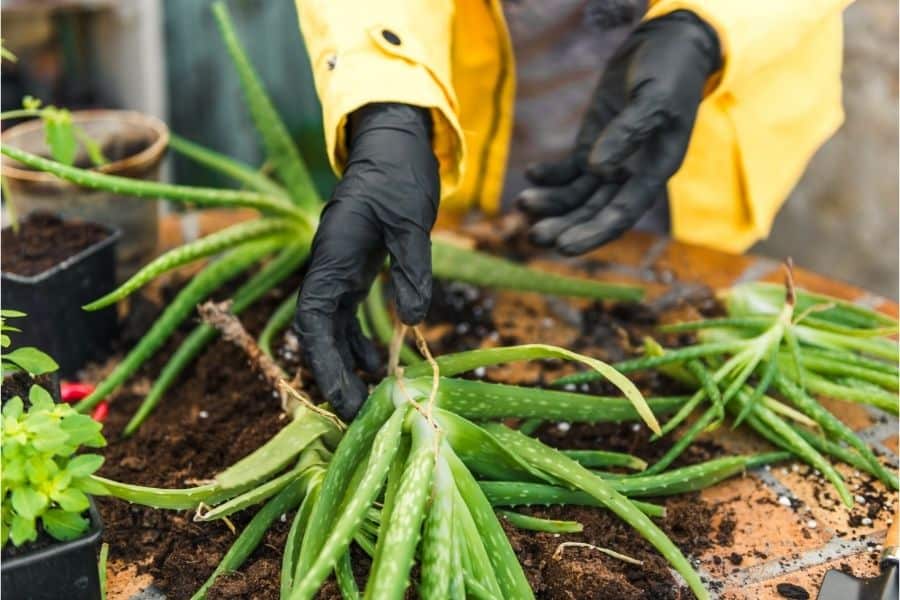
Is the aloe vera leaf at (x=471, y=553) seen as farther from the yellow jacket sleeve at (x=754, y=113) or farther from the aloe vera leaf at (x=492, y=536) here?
the yellow jacket sleeve at (x=754, y=113)

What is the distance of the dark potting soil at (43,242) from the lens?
133cm

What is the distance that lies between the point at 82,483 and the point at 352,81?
0.61m

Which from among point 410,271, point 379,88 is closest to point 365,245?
point 410,271

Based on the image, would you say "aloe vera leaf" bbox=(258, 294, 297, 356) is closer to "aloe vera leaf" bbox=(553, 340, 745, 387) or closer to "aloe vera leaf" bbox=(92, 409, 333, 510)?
"aloe vera leaf" bbox=(92, 409, 333, 510)

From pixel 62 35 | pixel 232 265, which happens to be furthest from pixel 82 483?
pixel 62 35

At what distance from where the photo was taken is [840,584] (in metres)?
1.01

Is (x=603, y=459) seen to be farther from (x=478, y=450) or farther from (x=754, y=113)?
(x=754, y=113)

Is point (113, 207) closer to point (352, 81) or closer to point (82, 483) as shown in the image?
point (352, 81)

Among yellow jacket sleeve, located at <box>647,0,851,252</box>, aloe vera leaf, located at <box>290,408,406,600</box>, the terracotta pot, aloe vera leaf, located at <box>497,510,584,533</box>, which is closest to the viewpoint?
aloe vera leaf, located at <box>290,408,406,600</box>

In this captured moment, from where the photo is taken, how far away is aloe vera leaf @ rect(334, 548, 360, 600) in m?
0.92

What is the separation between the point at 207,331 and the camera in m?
1.36

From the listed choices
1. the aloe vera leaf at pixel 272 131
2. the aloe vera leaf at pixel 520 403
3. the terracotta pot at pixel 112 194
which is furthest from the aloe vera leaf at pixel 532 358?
the terracotta pot at pixel 112 194

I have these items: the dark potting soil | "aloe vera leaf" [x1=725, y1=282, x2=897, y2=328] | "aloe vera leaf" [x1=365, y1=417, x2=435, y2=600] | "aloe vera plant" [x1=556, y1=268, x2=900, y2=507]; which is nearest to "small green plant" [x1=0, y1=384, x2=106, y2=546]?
"aloe vera leaf" [x1=365, y1=417, x2=435, y2=600]

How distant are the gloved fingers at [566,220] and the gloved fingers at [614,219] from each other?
0.05ft
